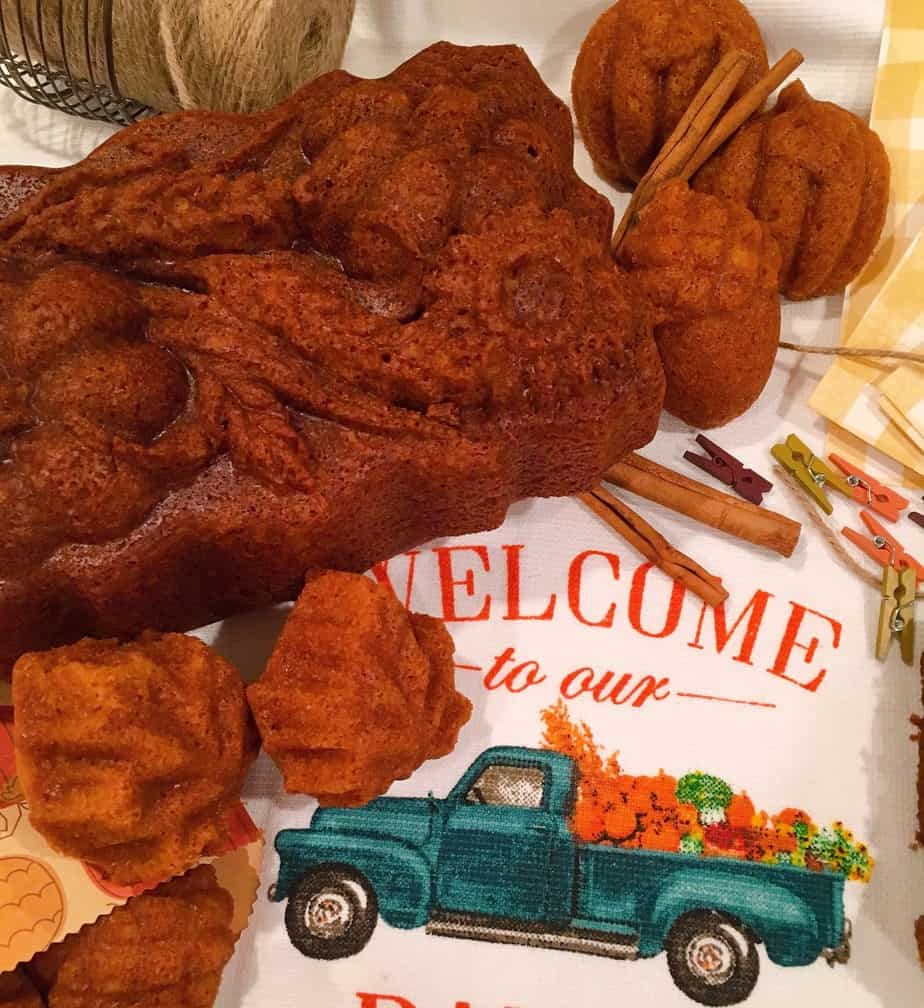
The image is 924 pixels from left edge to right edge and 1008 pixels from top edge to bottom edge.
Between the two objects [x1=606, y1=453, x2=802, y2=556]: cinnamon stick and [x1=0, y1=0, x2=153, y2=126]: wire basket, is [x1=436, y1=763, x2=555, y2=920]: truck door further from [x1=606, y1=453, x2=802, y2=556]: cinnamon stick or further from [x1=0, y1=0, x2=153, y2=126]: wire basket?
[x1=0, y1=0, x2=153, y2=126]: wire basket

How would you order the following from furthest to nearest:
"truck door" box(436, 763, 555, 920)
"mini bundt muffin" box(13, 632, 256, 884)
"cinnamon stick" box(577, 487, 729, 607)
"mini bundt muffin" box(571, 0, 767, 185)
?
"mini bundt muffin" box(571, 0, 767, 185) < "cinnamon stick" box(577, 487, 729, 607) < "truck door" box(436, 763, 555, 920) < "mini bundt muffin" box(13, 632, 256, 884)

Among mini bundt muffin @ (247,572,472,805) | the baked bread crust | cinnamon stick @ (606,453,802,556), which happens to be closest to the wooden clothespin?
cinnamon stick @ (606,453,802,556)

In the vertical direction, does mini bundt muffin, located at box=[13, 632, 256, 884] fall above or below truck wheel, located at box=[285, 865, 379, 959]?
above

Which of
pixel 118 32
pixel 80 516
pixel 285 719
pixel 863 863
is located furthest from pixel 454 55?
pixel 863 863

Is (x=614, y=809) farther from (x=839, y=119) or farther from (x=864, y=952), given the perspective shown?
(x=839, y=119)

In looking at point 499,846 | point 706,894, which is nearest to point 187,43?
point 499,846

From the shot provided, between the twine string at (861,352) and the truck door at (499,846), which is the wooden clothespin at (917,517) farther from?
the truck door at (499,846)
